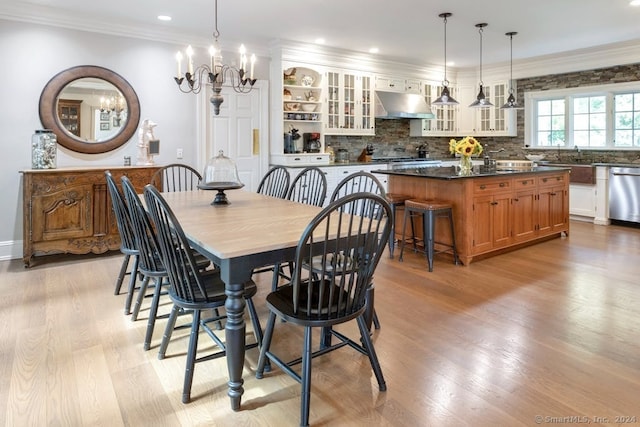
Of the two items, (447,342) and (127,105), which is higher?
(127,105)

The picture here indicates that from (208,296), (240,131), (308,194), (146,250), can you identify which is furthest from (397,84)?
(208,296)

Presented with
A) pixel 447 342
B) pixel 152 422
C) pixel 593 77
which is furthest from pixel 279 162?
pixel 593 77

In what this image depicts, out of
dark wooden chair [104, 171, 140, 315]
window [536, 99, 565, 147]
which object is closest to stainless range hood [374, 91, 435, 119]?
window [536, 99, 565, 147]

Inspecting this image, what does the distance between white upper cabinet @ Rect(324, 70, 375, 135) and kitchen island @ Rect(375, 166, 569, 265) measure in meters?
1.93

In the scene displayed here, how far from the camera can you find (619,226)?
6.26m

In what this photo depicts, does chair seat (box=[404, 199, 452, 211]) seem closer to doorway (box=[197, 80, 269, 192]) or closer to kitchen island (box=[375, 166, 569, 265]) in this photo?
kitchen island (box=[375, 166, 569, 265])

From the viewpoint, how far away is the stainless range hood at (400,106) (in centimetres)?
721

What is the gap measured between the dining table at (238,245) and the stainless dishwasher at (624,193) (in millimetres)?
5422

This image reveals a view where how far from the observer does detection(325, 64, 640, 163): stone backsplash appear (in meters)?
6.69

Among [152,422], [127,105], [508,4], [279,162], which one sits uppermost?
[508,4]

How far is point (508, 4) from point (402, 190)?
7.24ft

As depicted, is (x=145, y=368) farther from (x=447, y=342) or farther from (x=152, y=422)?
(x=447, y=342)

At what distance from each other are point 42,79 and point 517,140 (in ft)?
24.1

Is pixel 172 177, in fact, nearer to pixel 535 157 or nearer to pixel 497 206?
pixel 497 206
